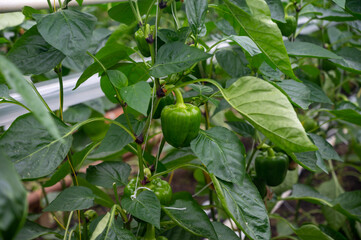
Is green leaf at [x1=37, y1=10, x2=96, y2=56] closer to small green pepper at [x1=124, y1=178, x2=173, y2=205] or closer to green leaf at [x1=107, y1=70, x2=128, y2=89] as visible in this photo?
green leaf at [x1=107, y1=70, x2=128, y2=89]

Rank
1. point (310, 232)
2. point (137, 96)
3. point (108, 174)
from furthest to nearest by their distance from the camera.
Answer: point (310, 232) < point (108, 174) < point (137, 96)

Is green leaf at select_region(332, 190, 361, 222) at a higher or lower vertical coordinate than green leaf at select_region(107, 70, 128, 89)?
lower

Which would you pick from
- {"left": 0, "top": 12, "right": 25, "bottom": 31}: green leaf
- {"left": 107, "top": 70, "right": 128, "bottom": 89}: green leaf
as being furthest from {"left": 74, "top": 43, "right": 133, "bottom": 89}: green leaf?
{"left": 0, "top": 12, "right": 25, "bottom": 31}: green leaf

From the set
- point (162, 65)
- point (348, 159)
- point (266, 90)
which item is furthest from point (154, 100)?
point (348, 159)

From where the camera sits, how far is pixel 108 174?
0.71 m

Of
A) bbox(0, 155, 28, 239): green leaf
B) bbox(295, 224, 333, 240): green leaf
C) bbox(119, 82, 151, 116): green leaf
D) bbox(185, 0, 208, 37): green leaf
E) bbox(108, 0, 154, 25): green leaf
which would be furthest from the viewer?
bbox(295, 224, 333, 240): green leaf

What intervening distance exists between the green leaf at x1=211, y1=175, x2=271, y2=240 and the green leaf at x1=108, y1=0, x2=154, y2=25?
36 cm

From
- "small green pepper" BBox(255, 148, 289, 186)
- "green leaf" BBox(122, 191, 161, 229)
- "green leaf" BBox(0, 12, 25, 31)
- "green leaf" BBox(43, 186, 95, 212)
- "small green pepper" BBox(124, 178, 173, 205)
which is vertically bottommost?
"small green pepper" BBox(255, 148, 289, 186)

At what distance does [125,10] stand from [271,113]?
1.26 feet

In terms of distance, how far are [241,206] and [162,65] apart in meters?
0.26

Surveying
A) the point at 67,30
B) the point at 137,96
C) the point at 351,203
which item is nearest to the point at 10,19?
the point at 67,30

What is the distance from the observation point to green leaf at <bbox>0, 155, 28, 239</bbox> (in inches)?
8.6

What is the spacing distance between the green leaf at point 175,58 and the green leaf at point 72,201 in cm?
23

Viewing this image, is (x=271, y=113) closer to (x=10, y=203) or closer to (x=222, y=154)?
(x=222, y=154)
